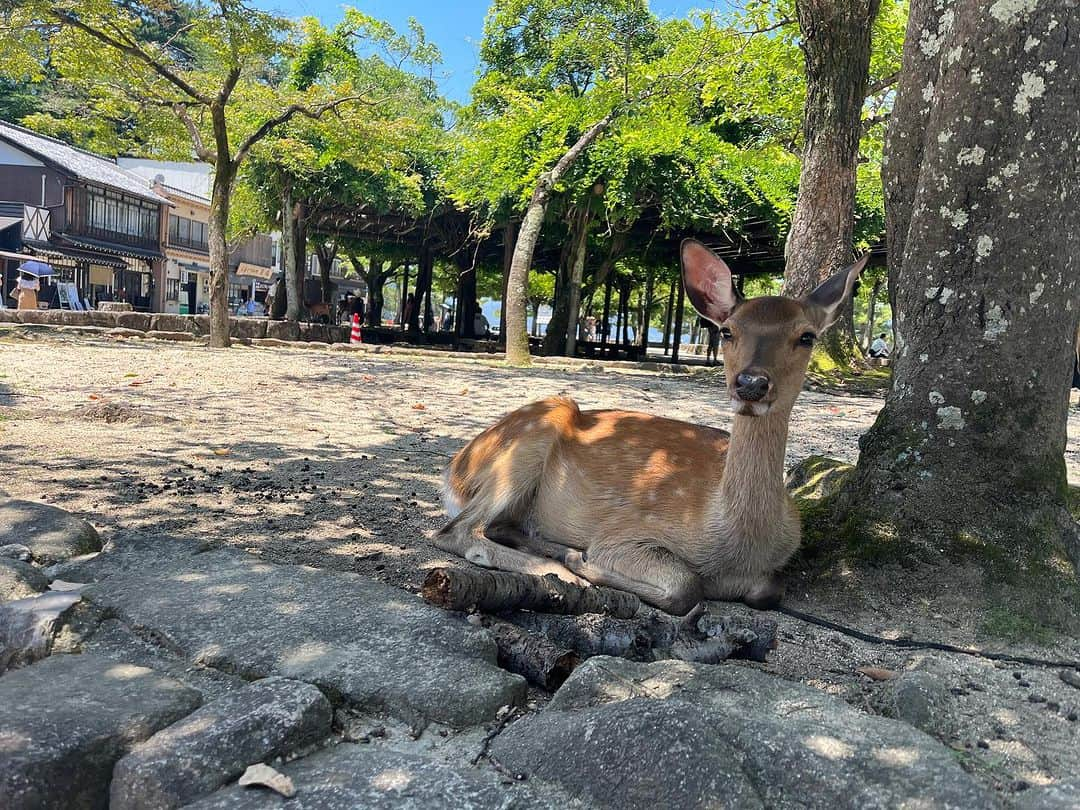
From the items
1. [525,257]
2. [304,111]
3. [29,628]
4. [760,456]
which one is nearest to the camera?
[29,628]

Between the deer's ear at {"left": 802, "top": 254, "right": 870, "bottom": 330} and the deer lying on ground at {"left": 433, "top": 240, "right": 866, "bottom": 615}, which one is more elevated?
the deer's ear at {"left": 802, "top": 254, "right": 870, "bottom": 330}

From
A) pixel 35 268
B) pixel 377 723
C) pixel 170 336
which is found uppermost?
pixel 35 268

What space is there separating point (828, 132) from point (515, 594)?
27.1 feet

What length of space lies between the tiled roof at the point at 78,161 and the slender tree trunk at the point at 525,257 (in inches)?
1031

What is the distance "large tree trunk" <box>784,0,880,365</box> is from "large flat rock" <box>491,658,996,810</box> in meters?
7.78

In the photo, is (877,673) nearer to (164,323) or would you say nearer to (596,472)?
(596,472)

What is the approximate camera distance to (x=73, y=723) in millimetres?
1844

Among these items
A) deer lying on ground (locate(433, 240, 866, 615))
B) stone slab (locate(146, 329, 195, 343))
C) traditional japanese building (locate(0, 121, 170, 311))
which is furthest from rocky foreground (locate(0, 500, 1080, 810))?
traditional japanese building (locate(0, 121, 170, 311))

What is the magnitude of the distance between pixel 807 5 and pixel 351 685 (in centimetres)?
802

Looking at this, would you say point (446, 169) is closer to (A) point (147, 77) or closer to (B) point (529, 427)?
(A) point (147, 77)

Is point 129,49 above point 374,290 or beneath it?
above

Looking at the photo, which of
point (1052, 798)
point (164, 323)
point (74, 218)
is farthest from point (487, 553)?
A: point (74, 218)

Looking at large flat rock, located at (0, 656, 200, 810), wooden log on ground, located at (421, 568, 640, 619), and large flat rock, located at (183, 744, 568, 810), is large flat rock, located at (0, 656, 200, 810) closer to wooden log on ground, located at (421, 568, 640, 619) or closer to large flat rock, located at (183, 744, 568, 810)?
large flat rock, located at (183, 744, 568, 810)

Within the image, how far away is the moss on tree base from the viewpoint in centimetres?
293
